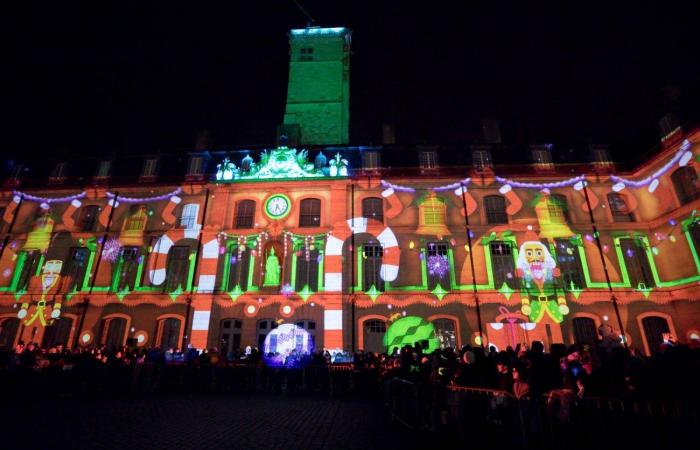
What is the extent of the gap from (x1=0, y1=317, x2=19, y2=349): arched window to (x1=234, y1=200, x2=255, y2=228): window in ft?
44.9

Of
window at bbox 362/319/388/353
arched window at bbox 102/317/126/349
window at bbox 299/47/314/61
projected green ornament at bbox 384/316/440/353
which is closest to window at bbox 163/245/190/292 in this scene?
arched window at bbox 102/317/126/349

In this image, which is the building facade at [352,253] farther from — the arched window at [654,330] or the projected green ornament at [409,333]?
the projected green ornament at [409,333]

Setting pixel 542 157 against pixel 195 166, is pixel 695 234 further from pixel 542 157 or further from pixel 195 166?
pixel 195 166

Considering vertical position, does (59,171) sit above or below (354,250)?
above

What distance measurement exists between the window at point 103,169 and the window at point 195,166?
18.5 feet

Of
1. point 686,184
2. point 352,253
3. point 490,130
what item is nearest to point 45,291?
point 352,253

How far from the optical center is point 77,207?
901 inches

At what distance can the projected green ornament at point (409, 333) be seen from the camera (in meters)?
18.9

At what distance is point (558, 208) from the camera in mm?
21125

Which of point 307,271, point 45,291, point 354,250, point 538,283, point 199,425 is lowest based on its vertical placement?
point 199,425

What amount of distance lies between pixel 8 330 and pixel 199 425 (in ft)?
68.8

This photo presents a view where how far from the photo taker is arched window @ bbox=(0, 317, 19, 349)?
66.5 ft

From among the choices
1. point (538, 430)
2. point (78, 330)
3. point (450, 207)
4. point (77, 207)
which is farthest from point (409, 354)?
point (77, 207)

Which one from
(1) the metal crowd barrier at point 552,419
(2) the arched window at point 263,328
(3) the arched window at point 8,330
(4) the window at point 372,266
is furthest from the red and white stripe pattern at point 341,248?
(3) the arched window at point 8,330
